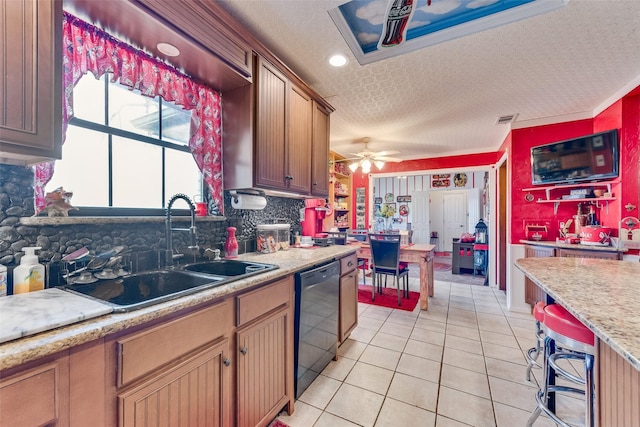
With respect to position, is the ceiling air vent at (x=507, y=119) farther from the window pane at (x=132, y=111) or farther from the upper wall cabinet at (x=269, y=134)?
the window pane at (x=132, y=111)

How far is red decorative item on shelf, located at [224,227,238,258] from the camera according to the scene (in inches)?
75.1

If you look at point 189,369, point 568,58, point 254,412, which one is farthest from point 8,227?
point 568,58

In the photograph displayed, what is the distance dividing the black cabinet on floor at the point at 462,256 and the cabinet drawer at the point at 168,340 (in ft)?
18.7

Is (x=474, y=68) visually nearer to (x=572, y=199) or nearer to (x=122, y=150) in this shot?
(x=572, y=199)

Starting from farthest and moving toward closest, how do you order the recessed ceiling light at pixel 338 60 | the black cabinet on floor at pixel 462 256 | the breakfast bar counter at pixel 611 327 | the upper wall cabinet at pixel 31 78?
the black cabinet on floor at pixel 462 256, the recessed ceiling light at pixel 338 60, the upper wall cabinet at pixel 31 78, the breakfast bar counter at pixel 611 327

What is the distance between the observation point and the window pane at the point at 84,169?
1.32m

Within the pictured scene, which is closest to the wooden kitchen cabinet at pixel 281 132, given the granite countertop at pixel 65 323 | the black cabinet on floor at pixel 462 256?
the granite countertop at pixel 65 323

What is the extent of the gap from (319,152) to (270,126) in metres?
0.78

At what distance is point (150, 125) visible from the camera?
1.70m

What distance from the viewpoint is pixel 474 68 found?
2.27 metres

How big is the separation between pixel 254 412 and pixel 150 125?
1776 mm

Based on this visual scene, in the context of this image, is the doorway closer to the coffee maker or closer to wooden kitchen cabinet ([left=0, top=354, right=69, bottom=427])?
the coffee maker

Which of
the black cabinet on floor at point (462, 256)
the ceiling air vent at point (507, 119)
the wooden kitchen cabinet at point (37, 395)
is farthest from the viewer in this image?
the black cabinet on floor at point (462, 256)

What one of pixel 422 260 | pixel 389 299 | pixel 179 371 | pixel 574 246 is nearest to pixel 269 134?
pixel 179 371
